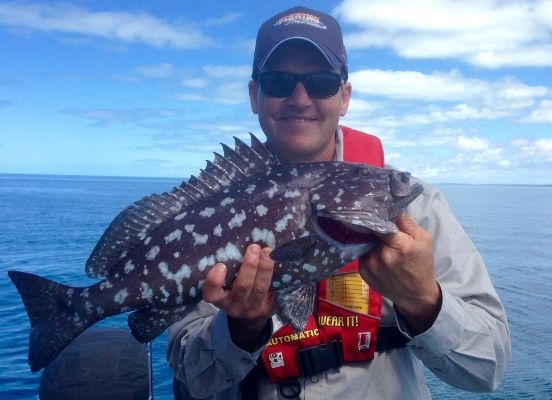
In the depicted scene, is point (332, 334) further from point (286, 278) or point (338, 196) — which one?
point (338, 196)

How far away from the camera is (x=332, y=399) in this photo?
13.8ft

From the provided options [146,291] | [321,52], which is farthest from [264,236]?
[321,52]

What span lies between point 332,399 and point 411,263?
1505 mm

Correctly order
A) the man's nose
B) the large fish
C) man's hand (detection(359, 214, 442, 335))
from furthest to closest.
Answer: the man's nose < the large fish < man's hand (detection(359, 214, 442, 335))

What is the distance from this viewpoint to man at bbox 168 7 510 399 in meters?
3.81

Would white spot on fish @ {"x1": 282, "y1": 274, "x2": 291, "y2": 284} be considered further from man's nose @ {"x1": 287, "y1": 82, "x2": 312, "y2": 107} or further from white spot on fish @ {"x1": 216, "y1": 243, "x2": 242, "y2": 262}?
man's nose @ {"x1": 287, "y1": 82, "x2": 312, "y2": 107}

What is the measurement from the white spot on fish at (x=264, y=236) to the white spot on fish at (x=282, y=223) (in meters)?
0.07

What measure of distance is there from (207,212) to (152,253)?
0.60 metres

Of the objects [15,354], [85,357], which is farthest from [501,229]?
[85,357]

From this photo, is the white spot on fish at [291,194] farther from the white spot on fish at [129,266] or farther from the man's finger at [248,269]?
the white spot on fish at [129,266]

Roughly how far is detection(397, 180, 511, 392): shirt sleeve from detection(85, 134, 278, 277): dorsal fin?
1561mm

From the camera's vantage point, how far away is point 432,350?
3855 mm

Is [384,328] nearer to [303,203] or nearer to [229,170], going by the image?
[303,203]

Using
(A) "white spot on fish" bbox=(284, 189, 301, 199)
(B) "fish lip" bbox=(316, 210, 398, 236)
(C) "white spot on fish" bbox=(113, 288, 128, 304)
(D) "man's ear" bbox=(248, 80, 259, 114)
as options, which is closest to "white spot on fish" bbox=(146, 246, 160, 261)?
(C) "white spot on fish" bbox=(113, 288, 128, 304)
